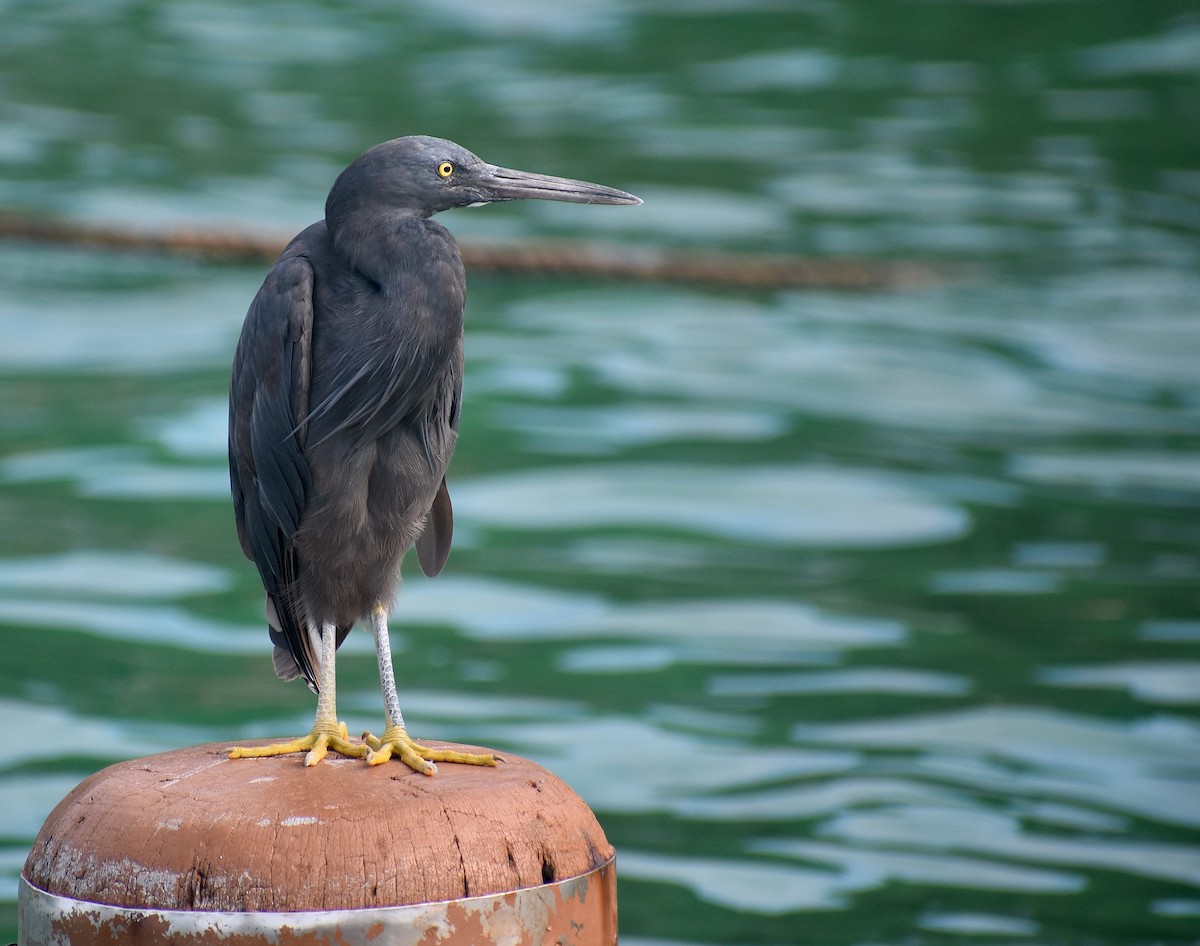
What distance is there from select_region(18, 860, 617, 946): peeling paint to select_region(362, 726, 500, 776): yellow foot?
→ 1.26 feet

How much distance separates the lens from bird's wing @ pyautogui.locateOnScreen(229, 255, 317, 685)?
3371mm

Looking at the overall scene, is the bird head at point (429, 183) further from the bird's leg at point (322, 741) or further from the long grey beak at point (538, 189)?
the bird's leg at point (322, 741)

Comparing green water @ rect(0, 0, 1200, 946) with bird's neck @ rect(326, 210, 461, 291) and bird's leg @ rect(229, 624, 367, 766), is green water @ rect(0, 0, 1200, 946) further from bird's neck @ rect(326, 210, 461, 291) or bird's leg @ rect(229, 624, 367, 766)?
bird's neck @ rect(326, 210, 461, 291)

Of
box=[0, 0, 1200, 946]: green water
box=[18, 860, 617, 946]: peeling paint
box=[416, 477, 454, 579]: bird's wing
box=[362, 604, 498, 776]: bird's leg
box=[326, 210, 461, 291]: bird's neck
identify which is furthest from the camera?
box=[0, 0, 1200, 946]: green water

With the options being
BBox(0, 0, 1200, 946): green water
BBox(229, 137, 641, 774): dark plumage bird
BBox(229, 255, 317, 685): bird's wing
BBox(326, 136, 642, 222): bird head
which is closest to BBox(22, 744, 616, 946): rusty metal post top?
BBox(229, 137, 641, 774): dark plumage bird

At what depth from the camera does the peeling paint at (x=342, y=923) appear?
2.60 meters

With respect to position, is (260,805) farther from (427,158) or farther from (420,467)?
(427,158)

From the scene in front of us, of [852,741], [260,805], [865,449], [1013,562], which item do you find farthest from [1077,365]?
[260,805]

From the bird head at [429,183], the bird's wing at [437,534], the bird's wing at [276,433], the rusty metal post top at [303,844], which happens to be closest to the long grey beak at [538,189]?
the bird head at [429,183]

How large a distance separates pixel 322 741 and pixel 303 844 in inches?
20.2

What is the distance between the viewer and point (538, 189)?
135 inches

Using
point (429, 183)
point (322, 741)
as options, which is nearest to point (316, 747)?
point (322, 741)

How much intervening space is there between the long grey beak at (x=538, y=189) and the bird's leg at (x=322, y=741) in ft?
3.24

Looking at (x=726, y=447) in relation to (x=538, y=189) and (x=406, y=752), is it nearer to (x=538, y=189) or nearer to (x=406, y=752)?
(x=538, y=189)
